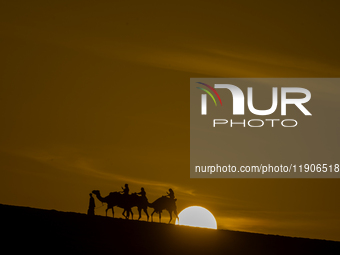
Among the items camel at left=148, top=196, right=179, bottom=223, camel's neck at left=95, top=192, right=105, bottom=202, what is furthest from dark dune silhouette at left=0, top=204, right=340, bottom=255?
camel at left=148, top=196, right=179, bottom=223

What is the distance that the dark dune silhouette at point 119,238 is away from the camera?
30078 millimetres

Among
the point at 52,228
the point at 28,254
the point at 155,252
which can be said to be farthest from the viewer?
the point at 52,228

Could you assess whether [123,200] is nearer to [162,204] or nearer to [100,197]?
[100,197]

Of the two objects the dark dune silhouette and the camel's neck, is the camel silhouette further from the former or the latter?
the dark dune silhouette

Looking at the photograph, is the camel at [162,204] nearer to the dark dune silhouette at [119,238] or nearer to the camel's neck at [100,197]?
the dark dune silhouette at [119,238]

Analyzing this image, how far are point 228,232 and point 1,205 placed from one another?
12.3 meters

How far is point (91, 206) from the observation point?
39.2 m

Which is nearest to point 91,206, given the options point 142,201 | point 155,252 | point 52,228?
point 142,201

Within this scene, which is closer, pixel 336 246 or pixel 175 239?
pixel 175 239

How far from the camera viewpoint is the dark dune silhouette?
3008cm

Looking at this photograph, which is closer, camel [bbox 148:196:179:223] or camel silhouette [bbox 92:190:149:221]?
camel silhouette [bbox 92:190:149:221]

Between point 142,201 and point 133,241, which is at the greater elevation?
point 142,201

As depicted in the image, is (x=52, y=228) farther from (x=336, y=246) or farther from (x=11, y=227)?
(x=336, y=246)

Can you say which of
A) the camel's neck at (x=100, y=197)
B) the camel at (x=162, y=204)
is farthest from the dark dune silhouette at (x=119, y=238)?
the camel at (x=162, y=204)
